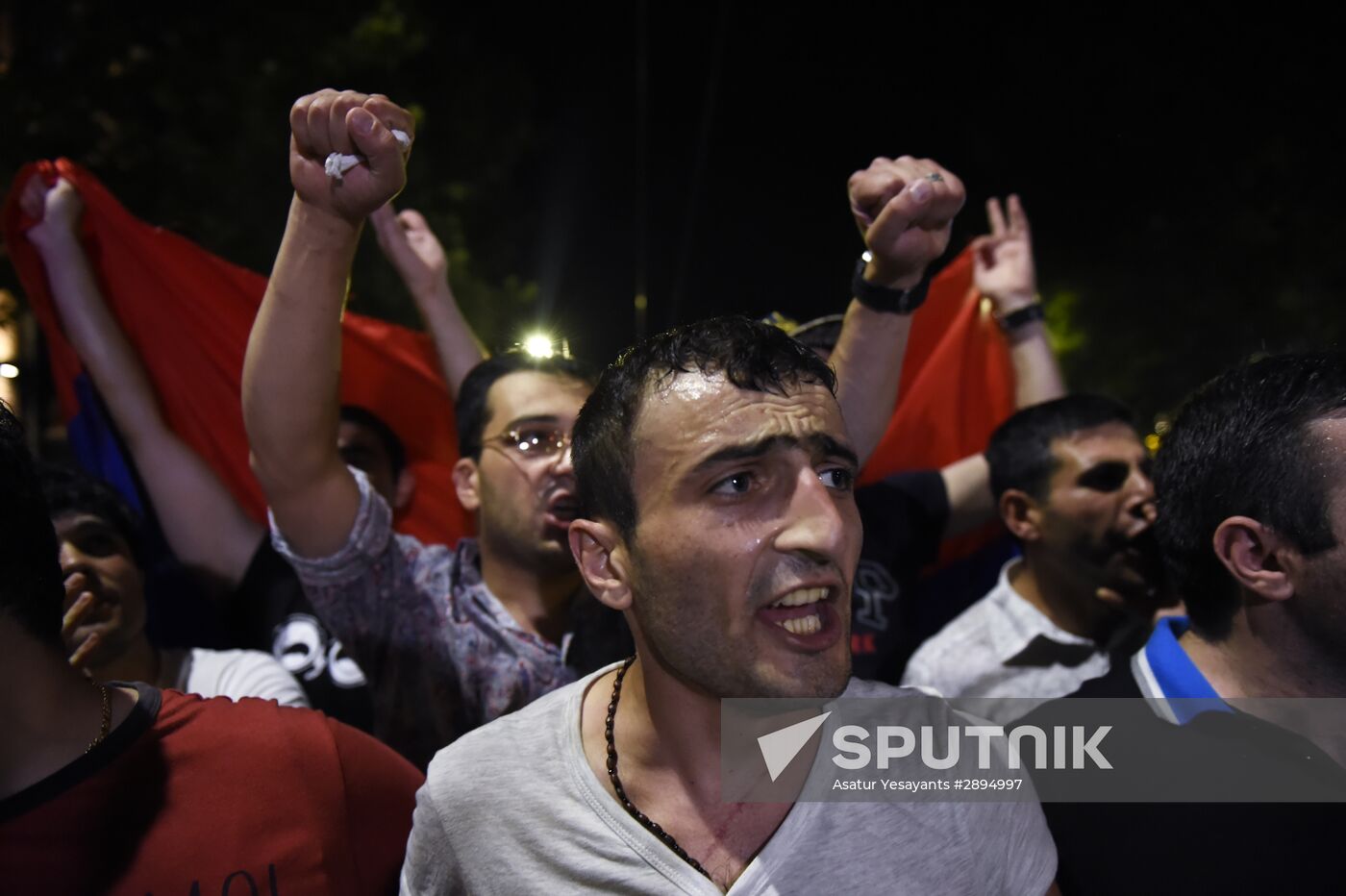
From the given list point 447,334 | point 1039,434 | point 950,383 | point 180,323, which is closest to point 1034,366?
point 950,383

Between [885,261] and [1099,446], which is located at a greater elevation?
[885,261]

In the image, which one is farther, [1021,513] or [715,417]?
[1021,513]

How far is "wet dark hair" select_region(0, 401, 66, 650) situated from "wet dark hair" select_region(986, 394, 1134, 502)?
109 inches

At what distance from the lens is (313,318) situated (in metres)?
2.27

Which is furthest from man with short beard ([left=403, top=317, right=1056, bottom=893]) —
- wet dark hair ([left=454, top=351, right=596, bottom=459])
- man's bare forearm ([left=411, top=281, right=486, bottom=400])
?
man's bare forearm ([left=411, top=281, right=486, bottom=400])

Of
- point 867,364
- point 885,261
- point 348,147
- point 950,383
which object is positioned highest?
point 348,147

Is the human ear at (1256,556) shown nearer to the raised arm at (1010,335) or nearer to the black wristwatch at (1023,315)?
the raised arm at (1010,335)

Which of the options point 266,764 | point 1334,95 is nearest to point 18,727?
point 266,764

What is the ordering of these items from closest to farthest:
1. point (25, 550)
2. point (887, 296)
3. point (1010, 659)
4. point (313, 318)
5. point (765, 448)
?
point (25, 550) → point (765, 448) → point (313, 318) → point (887, 296) → point (1010, 659)

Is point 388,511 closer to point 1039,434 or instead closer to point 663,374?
point 663,374

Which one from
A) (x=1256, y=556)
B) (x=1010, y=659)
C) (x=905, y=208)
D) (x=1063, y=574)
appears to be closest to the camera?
(x=1256, y=556)

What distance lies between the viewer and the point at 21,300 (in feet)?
18.7

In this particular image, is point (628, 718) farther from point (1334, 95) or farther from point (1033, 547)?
point (1334, 95)

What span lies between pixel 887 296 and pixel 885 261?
0.59 ft
